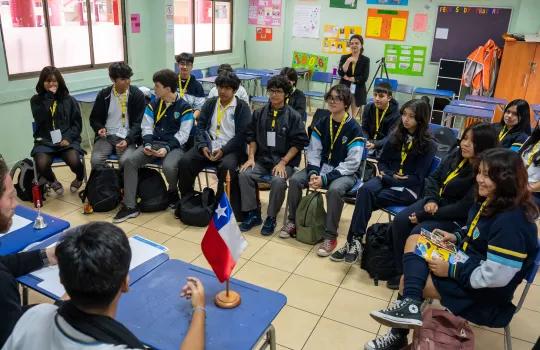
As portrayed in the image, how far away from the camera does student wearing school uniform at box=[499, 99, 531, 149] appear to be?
4059 millimetres

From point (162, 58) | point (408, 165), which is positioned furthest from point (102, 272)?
point (162, 58)

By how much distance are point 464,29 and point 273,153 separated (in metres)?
5.22

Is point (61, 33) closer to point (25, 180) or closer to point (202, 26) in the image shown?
point (25, 180)

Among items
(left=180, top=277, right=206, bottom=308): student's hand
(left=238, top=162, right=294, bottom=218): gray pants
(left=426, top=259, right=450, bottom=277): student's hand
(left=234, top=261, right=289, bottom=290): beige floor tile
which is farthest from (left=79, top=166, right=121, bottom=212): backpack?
(left=426, top=259, right=450, bottom=277): student's hand

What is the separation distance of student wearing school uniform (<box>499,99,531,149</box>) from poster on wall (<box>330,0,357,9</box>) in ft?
15.1

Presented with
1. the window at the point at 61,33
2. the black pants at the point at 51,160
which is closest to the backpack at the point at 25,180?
the black pants at the point at 51,160

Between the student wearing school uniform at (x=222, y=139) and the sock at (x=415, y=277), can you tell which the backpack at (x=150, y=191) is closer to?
the student wearing school uniform at (x=222, y=139)

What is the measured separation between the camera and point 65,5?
5.24 metres

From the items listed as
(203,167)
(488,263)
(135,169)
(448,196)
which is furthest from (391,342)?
(135,169)

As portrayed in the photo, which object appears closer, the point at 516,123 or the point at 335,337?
the point at 335,337

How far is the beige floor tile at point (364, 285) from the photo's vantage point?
2.94 m

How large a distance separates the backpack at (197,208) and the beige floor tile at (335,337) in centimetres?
149

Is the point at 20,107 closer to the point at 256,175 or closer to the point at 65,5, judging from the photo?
the point at 65,5

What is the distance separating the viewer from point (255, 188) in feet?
12.2
